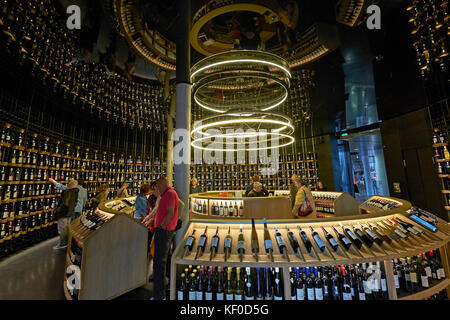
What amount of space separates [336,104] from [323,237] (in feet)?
25.8

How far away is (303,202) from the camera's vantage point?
12.5ft

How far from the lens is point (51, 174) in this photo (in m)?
5.48

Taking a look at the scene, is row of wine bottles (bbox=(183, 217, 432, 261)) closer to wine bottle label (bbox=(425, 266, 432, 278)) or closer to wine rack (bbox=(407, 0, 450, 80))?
wine bottle label (bbox=(425, 266, 432, 278))

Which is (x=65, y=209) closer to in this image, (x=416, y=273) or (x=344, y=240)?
(x=344, y=240)

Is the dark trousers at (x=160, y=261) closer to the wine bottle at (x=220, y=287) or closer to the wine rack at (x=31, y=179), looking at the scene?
the wine bottle at (x=220, y=287)

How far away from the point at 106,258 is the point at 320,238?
8.12 ft

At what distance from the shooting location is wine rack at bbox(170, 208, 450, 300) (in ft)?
5.62

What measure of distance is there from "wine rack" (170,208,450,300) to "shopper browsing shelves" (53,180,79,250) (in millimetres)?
4197

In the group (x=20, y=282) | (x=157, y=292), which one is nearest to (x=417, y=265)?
(x=157, y=292)

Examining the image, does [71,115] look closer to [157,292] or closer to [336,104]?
[157,292]

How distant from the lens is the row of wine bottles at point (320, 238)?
1828 mm

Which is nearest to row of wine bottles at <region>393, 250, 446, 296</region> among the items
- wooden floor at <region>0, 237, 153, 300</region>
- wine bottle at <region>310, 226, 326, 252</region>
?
wine bottle at <region>310, 226, 326, 252</region>

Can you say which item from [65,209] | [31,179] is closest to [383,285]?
[65,209]
